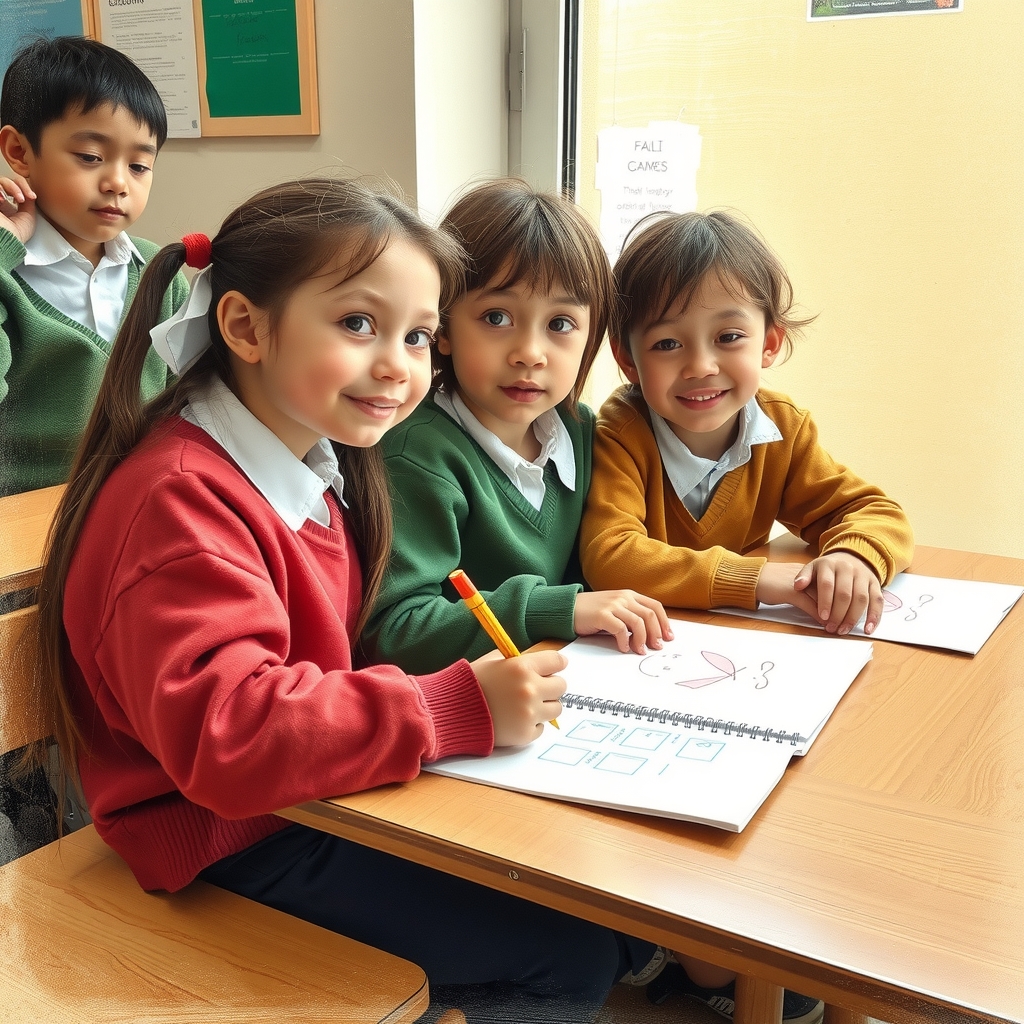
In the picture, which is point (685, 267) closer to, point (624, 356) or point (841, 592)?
point (624, 356)

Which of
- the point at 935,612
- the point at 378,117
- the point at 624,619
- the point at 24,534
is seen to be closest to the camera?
the point at 24,534

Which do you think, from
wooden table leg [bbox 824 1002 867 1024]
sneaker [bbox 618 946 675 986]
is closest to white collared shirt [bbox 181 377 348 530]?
sneaker [bbox 618 946 675 986]

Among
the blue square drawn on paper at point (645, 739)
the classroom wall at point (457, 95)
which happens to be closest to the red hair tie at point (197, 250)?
the blue square drawn on paper at point (645, 739)

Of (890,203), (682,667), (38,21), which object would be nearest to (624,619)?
(682,667)

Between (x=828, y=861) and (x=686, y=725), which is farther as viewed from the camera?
(x=686, y=725)

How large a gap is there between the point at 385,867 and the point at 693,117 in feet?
4.54

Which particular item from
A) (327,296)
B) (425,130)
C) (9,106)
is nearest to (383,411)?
(327,296)

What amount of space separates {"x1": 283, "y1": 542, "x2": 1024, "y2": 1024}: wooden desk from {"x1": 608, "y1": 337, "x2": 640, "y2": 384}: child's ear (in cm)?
57

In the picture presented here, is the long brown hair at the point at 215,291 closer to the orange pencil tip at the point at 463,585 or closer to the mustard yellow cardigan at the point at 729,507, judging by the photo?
the orange pencil tip at the point at 463,585

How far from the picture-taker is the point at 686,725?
756 millimetres

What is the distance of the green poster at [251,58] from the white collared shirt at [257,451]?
87cm

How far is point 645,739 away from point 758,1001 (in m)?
0.19

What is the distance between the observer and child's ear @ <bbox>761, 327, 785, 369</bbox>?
124cm

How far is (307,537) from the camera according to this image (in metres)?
0.89
